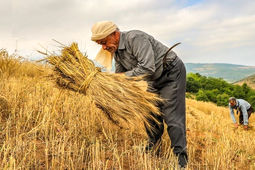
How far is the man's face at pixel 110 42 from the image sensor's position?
2.53 m

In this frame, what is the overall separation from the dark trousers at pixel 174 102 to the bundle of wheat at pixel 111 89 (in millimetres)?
219

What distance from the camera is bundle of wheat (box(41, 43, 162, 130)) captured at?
2330mm

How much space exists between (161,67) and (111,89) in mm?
618

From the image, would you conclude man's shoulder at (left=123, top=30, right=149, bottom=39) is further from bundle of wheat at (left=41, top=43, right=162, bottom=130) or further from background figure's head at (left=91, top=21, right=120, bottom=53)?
bundle of wheat at (left=41, top=43, right=162, bottom=130)

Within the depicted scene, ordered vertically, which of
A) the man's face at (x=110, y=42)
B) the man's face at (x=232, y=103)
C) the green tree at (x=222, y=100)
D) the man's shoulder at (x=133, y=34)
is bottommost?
the green tree at (x=222, y=100)

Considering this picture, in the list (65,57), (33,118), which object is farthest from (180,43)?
(33,118)

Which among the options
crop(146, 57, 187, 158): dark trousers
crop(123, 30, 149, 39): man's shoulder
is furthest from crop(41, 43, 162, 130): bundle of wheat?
crop(123, 30, 149, 39): man's shoulder

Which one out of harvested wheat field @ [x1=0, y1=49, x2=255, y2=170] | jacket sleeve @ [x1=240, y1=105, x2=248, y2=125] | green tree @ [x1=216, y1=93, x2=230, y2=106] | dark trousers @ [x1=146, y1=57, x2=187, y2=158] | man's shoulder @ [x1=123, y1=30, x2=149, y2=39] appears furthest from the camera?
green tree @ [x1=216, y1=93, x2=230, y2=106]

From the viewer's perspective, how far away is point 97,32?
2418mm

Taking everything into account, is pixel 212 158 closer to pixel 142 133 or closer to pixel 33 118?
pixel 142 133

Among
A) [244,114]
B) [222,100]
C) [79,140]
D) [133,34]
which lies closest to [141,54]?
[133,34]

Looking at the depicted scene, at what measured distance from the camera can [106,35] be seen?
244 centimetres

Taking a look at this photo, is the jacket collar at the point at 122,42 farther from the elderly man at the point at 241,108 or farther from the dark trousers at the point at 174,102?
the elderly man at the point at 241,108

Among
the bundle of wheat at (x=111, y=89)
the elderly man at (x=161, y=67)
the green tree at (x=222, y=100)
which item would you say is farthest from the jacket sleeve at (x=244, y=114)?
the green tree at (x=222, y=100)
